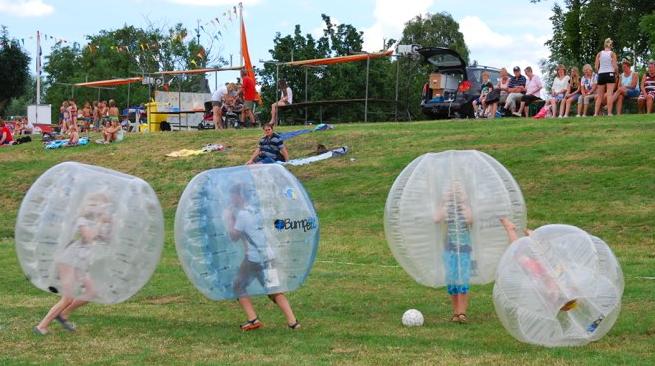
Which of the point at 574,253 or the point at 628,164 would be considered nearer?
the point at 574,253

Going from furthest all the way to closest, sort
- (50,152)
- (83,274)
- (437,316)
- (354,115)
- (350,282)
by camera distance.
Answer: (354,115), (50,152), (350,282), (437,316), (83,274)

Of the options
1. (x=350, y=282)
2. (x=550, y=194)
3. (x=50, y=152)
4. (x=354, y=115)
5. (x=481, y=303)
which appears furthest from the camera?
(x=354, y=115)

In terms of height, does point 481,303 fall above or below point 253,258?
below

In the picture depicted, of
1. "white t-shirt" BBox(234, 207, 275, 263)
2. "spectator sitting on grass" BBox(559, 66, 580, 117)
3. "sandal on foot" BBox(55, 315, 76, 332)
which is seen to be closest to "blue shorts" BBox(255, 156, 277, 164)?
"spectator sitting on grass" BBox(559, 66, 580, 117)

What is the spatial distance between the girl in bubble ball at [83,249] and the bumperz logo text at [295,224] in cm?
156

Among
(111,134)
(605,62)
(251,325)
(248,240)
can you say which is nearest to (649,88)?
(605,62)

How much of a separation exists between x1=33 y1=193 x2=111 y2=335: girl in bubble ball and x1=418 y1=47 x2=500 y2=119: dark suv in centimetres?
1973

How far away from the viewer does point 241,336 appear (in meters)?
8.84

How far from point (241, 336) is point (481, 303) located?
2.99 meters

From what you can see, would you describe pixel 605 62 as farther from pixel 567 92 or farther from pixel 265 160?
pixel 265 160

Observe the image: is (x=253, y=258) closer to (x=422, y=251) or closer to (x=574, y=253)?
(x=422, y=251)

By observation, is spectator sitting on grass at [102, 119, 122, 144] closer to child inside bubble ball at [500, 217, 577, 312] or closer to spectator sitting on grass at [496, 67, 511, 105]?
spectator sitting on grass at [496, 67, 511, 105]

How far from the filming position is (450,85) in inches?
1110

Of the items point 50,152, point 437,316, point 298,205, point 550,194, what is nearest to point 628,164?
point 550,194
